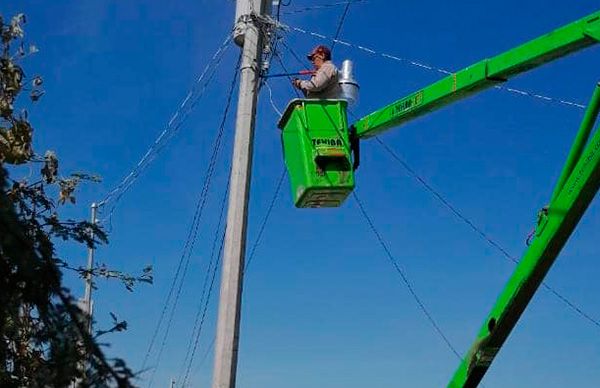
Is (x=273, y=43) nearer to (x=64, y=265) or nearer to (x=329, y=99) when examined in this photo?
(x=329, y=99)

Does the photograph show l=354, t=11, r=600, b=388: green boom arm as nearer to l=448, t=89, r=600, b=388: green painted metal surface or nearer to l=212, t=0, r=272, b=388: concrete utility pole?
l=448, t=89, r=600, b=388: green painted metal surface

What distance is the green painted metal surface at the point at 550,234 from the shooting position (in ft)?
21.4

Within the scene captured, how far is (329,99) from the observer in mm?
8055

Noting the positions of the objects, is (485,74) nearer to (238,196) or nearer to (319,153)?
(319,153)

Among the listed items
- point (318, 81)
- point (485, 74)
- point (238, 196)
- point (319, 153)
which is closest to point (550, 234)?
point (485, 74)

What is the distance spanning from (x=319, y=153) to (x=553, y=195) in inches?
78.7

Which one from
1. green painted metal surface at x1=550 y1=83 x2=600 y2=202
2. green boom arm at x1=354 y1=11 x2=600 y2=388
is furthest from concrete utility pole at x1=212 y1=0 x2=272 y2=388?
green painted metal surface at x1=550 y1=83 x2=600 y2=202

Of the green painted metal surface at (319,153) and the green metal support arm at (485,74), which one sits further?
the green painted metal surface at (319,153)

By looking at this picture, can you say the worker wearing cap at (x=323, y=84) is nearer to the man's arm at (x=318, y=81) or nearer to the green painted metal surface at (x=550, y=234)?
the man's arm at (x=318, y=81)

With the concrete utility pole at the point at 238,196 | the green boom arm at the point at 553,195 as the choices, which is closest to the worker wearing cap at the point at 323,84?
the green boom arm at the point at 553,195

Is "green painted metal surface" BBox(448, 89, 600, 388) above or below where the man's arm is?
below

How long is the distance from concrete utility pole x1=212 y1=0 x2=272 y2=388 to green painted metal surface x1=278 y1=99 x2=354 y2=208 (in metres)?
1.74

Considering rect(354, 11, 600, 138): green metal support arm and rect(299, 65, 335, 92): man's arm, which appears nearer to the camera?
rect(354, 11, 600, 138): green metal support arm

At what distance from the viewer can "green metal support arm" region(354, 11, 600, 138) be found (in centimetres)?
630
